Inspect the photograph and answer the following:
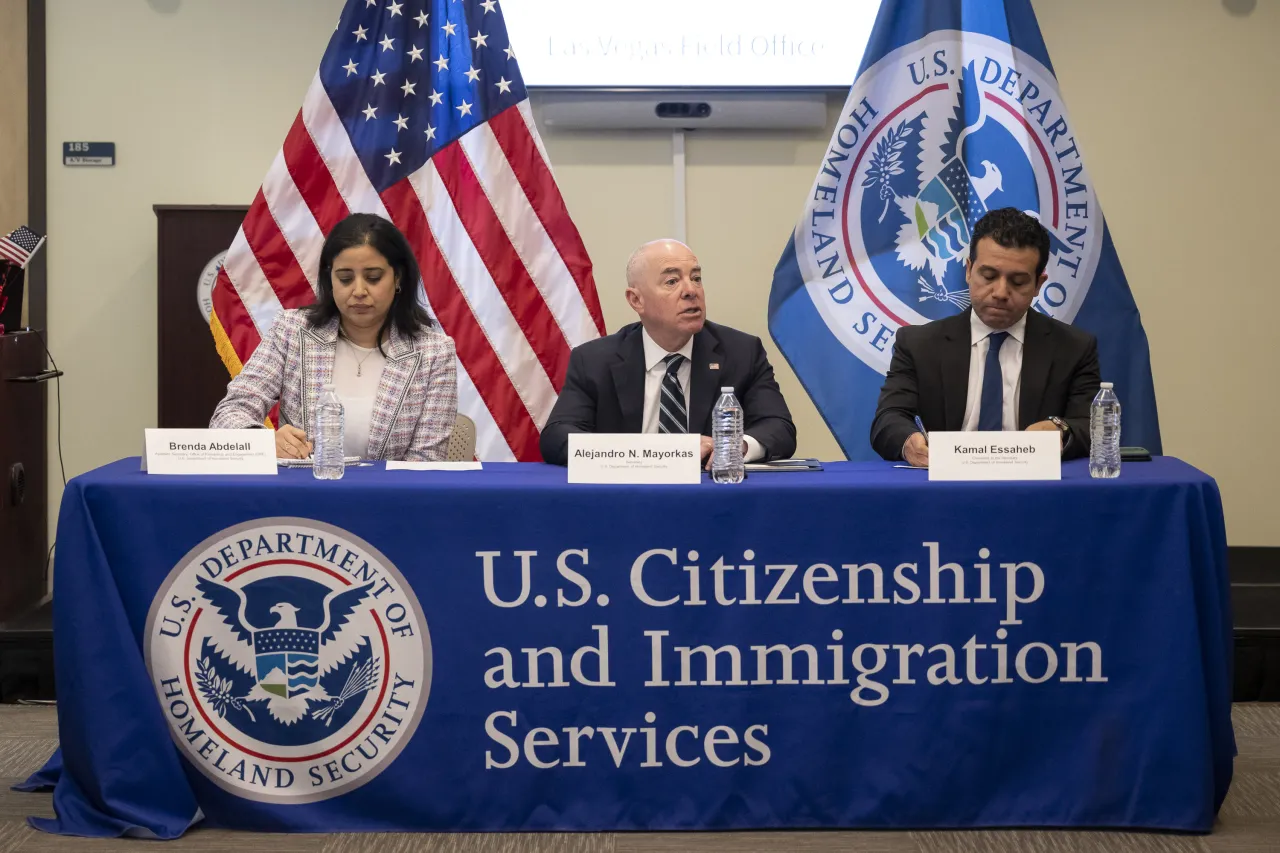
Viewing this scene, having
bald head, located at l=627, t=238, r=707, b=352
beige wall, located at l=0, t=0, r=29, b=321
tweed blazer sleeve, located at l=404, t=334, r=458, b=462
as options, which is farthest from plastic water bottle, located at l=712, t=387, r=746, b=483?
beige wall, located at l=0, t=0, r=29, b=321

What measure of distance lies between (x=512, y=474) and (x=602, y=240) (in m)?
2.53

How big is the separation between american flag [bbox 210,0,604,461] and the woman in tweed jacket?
667 millimetres

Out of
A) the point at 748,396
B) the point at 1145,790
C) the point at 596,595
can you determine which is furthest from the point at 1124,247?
the point at 596,595

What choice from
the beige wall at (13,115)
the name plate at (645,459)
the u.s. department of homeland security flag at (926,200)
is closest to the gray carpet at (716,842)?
the name plate at (645,459)

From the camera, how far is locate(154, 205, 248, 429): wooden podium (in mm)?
4727

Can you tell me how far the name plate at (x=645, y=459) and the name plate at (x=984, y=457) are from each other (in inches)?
19.1

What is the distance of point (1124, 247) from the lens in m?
5.02

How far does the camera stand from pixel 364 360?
329cm

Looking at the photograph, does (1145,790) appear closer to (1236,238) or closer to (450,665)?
(450,665)

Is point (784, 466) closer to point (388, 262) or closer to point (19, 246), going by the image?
point (388, 262)

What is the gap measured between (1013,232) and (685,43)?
2148 millimetres

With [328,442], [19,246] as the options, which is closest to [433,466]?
[328,442]

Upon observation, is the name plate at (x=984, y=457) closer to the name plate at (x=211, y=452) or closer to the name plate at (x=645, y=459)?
the name plate at (x=645, y=459)

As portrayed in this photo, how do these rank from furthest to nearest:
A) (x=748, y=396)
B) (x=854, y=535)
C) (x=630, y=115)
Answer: (x=630, y=115), (x=748, y=396), (x=854, y=535)
